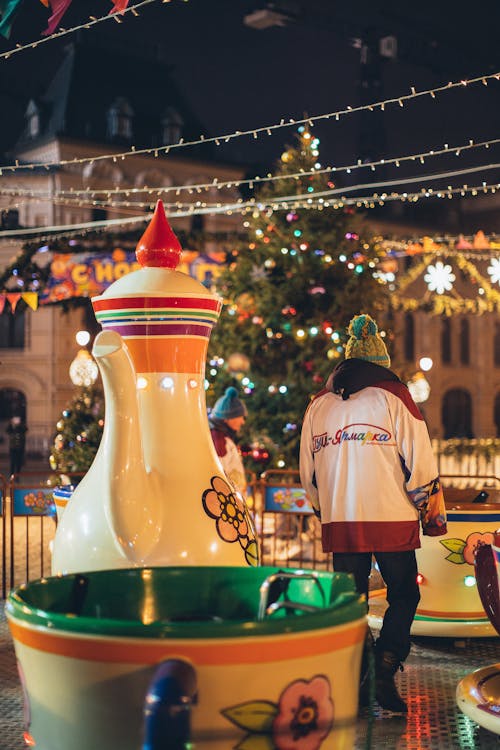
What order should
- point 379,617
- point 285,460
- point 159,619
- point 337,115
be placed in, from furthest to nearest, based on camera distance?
point 285,460, point 337,115, point 379,617, point 159,619

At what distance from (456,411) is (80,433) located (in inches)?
1277

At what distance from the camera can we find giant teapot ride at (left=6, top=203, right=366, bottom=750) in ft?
7.25

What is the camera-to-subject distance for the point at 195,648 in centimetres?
219

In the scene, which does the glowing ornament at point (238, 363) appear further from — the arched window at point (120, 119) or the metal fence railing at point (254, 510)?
the arched window at point (120, 119)

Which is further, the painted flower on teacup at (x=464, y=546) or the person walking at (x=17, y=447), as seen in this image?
the person walking at (x=17, y=447)

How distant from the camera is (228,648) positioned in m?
2.21

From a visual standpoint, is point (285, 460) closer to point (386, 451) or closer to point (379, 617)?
point (379, 617)

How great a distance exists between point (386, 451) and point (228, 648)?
3105mm

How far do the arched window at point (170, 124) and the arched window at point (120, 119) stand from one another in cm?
184

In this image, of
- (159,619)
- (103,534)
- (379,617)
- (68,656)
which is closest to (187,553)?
(103,534)

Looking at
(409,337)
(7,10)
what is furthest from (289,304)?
(409,337)

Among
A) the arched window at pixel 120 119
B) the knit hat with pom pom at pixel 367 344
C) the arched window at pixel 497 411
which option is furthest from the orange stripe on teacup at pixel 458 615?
the arched window at pixel 497 411

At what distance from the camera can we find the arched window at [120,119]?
1474 inches

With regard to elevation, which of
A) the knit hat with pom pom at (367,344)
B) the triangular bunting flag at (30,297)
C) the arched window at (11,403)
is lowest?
the knit hat with pom pom at (367,344)
